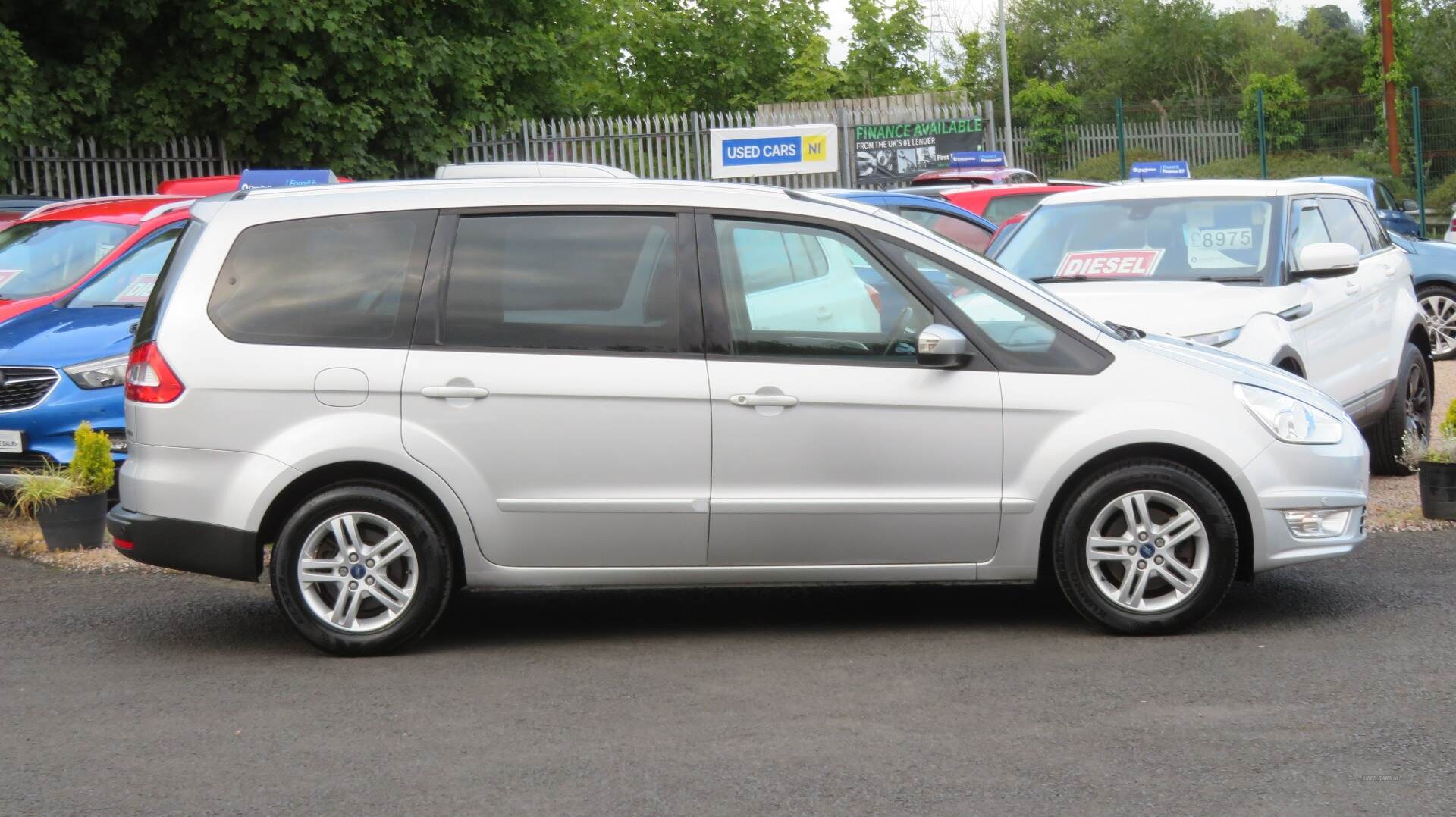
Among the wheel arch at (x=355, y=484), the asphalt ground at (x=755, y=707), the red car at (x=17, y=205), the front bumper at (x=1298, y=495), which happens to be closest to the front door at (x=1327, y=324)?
the asphalt ground at (x=755, y=707)

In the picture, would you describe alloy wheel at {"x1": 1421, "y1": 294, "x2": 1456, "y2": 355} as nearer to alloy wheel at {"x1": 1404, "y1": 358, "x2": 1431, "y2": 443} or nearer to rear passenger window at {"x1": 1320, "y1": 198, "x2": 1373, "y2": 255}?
alloy wheel at {"x1": 1404, "y1": 358, "x2": 1431, "y2": 443}

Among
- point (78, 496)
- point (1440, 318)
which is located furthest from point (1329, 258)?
point (1440, 318)

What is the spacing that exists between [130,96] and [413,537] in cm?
1816

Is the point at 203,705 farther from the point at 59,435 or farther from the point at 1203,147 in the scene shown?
the point at 1203,147

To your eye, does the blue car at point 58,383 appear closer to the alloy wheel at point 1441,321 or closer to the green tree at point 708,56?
the alloy wheel at point 1441,321

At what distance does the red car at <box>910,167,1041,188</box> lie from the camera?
21728 mm

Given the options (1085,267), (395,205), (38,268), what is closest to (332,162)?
(38,268)

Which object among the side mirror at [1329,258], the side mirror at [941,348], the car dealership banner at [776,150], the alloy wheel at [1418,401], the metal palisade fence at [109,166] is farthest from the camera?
the car dealership banner at [776,150]

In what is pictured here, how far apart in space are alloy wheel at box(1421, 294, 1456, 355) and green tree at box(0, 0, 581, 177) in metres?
13.5

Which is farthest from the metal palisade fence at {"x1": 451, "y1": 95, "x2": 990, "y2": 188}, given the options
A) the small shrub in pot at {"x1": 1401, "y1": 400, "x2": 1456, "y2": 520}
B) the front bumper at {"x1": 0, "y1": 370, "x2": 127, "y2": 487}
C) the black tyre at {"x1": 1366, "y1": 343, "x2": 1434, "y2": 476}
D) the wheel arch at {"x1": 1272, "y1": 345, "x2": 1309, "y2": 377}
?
the small shrub in pot at {"x1": 1401, "y1": 400, "x2": 1456, "y2": 520}

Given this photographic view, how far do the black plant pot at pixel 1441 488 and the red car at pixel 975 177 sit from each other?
12215mm

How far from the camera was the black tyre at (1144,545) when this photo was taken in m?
6.09

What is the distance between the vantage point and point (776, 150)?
24766mm

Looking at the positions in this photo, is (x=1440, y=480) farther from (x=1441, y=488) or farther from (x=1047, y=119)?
(x=1047, y=119)
